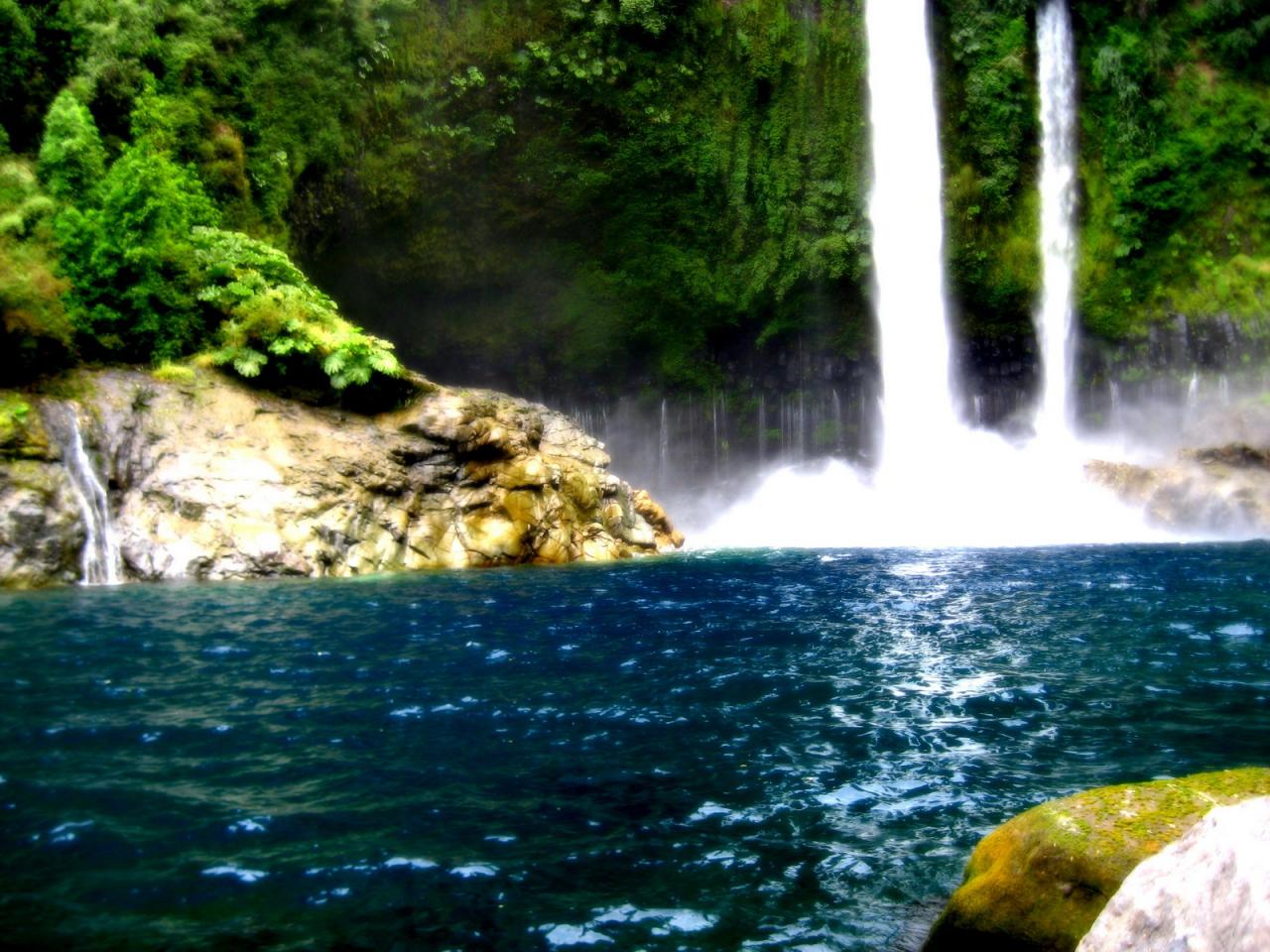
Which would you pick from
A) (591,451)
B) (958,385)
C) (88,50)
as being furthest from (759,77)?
(88,50)

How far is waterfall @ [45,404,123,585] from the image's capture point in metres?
15.1

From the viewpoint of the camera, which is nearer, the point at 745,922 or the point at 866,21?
the point at 745,922

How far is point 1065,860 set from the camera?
3.46 meters

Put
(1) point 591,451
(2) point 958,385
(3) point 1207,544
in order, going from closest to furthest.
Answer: (3) point 1207,544, (1) point 591,451, (2) point 958,385

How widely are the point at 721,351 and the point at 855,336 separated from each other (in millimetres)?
4359

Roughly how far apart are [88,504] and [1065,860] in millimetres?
15702

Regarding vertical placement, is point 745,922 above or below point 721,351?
below

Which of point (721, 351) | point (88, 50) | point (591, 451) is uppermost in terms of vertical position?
point (88, 50)

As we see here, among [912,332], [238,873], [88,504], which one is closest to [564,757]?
[238,873]

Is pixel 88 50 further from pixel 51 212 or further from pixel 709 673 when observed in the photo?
pixel 709 673

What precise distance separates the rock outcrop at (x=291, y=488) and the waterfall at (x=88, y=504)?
12 cm

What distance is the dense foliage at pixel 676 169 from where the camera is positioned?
83.2 feet

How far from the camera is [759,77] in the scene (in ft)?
94.5

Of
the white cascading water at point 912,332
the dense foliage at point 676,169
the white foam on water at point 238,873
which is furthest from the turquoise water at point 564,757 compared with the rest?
the white cascading water at point 912,332
